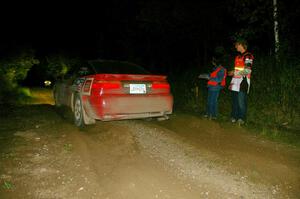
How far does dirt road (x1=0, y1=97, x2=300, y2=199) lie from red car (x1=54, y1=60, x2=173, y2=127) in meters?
0.38

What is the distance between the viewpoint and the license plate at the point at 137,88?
6391 millimetres

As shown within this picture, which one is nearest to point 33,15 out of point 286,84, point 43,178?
point 286,84

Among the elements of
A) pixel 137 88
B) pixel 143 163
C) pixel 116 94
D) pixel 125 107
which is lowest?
pixel 143 163

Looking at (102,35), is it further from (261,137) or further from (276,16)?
(261,137)

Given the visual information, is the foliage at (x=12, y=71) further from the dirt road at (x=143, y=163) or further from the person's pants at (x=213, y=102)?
the person's pants at (x=213, y=102)

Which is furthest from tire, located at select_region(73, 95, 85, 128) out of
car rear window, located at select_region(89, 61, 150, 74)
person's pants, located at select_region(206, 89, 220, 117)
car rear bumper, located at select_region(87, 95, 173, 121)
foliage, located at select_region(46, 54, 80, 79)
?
foliage, located at select_region(46, 54, 80, 79)

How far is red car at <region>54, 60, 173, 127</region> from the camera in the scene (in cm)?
620

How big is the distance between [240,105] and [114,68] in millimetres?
3092

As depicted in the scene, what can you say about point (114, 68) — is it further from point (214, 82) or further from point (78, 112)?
point (214, 82)

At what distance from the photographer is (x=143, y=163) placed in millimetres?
4582

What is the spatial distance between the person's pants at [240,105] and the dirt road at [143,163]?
2.15 feet

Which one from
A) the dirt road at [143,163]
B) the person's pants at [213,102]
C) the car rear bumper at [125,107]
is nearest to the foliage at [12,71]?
the dirt road at [143,163]

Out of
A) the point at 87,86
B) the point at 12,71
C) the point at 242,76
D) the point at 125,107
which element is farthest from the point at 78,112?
the point at 12,71

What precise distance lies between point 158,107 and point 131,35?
17.3 meters
